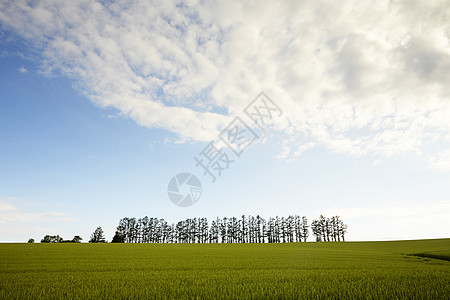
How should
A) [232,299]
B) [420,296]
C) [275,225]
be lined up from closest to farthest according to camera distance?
[232,299] → [420,296] → [275,225]

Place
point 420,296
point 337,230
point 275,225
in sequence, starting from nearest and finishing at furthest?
1. point 420,296
2. point 337,230
3. point 275,225

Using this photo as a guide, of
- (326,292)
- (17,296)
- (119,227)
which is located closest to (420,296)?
(326,292)

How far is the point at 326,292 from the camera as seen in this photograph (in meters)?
7.49

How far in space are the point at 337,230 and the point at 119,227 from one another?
10913 cm

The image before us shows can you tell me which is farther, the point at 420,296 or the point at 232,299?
the point at 420,296

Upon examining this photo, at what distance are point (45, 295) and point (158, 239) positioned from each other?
133150 mm

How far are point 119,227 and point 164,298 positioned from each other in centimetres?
13660

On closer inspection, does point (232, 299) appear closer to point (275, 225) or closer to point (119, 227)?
point (275, 225)

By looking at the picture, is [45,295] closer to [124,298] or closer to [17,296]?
[17,296]

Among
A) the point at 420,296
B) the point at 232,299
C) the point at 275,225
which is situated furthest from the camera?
the point at 275,225

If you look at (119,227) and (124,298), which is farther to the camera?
(119,227)

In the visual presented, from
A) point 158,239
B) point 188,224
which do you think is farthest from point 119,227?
point 188,224

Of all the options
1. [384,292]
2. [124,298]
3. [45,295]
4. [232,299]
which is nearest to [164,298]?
[124,298]

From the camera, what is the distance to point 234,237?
12569cm
